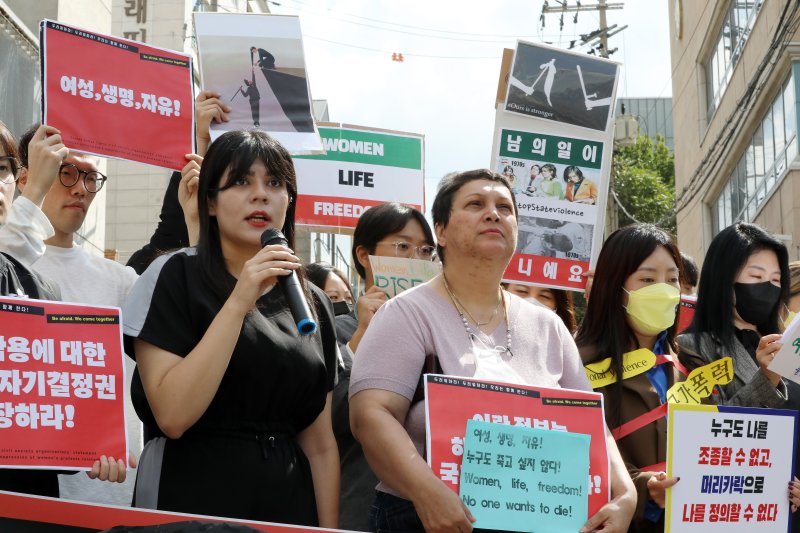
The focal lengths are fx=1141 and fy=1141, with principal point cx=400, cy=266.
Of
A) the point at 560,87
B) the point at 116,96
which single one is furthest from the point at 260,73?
the point at 560,87

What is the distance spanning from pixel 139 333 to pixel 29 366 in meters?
0.31

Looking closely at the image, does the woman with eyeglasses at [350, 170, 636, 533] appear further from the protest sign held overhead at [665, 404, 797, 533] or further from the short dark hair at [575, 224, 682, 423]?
the short dark hair at [575, 224, 682, 423]

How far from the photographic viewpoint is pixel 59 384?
10.5ft

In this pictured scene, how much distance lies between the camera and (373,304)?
14.9 feet

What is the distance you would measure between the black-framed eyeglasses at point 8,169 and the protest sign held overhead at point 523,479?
67.4 inches

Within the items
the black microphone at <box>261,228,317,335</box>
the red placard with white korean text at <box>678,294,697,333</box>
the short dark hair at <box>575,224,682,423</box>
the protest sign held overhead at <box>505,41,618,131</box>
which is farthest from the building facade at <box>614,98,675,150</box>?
the black microphone at <box>261,228,317,335</box>

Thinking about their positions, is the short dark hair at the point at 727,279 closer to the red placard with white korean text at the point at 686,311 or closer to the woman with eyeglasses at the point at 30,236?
the red placard with white korean text at the point at 686,311

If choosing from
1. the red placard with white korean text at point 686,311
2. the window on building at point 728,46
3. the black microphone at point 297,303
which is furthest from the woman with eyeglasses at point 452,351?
the window on building at point 728,46

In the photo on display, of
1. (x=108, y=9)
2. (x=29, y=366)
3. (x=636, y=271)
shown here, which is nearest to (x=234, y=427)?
(x=29, y=366)

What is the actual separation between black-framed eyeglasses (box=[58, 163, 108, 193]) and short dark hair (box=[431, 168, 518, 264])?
1311mm

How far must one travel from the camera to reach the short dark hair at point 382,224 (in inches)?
200

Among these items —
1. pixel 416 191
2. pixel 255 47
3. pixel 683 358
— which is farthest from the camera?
pixel 416 191

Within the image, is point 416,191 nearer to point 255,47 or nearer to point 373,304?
point 255,47

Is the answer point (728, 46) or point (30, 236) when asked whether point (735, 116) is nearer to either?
point (728, 46)
